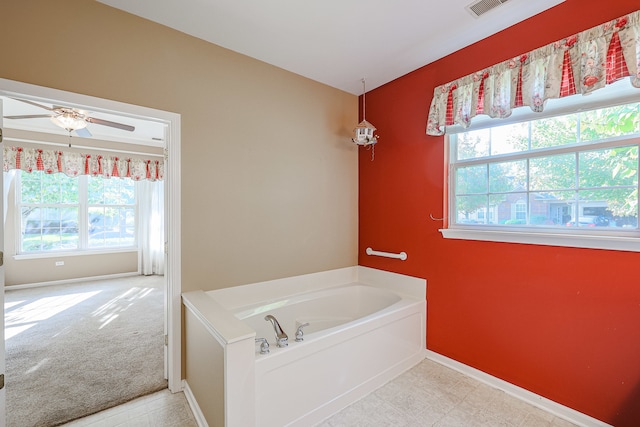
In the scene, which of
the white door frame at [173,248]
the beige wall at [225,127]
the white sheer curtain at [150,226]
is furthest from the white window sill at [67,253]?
the beige wall at [225,127]

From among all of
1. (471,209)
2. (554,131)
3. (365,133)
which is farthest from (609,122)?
(365,133)

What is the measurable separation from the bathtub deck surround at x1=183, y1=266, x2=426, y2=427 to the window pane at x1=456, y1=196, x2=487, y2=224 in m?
0.71

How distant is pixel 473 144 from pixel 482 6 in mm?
933

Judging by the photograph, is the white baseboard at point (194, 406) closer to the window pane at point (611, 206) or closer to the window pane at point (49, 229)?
the window pane at point (611, 206)

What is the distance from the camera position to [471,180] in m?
2.21

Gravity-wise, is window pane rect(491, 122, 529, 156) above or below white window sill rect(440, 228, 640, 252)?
above

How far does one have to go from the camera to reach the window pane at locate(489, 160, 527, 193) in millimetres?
1935

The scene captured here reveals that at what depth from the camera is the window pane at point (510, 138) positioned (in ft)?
6.35

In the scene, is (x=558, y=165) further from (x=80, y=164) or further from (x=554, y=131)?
(x=80, y=164)

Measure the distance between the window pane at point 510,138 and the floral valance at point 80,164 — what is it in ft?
18.2

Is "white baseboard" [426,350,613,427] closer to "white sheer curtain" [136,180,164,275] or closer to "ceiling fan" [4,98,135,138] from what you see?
"ceiling fan" [4,98,135,138]

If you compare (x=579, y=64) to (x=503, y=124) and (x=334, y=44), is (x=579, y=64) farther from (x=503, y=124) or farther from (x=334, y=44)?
(x=334, y=44)

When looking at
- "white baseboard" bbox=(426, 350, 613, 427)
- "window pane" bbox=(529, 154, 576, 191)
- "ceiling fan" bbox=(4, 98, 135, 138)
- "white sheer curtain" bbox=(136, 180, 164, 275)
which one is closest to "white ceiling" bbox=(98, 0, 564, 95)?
"window pane" bbox=(529, 154, 576, 191)

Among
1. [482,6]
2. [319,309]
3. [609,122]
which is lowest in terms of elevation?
[319,309]
